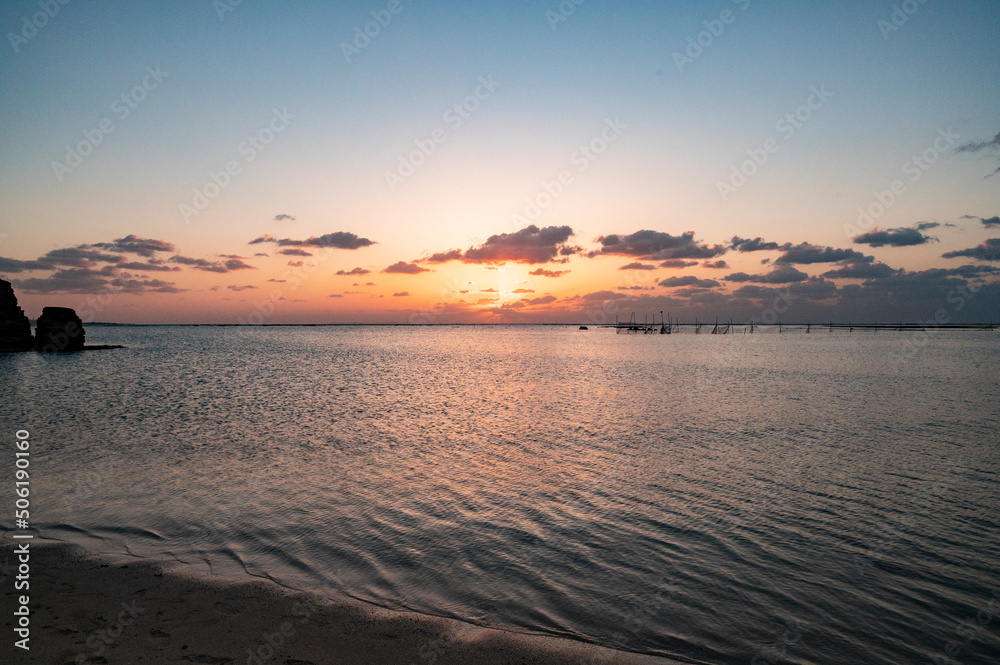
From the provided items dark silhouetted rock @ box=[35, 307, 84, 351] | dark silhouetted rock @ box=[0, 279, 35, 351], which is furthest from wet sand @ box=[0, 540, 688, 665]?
dark silhouetted rock @ box=[35, 307, 84, 351]

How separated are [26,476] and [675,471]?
2470 cm

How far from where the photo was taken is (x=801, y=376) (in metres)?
58.7

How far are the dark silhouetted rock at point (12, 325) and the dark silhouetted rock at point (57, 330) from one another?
7.04 feet

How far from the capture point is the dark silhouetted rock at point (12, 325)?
299ft

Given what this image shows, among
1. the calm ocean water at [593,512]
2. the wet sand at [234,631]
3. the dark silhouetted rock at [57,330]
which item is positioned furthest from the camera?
the dark silhouetted rock at [57,330]

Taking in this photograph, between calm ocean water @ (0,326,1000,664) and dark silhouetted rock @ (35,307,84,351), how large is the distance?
88.1 metres

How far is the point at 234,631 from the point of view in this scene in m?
8.16

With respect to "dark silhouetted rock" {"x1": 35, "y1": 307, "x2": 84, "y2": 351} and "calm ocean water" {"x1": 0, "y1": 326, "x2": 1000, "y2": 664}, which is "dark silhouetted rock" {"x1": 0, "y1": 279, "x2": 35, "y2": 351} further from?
"calm ocean water" {"x1": 0, "y1": 326, "x2": 1000, "y2": 664}

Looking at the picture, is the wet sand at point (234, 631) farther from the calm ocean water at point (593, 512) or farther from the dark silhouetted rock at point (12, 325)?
the dark silhouetted rock at point (12, 325)

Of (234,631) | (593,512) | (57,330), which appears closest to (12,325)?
(57,330)

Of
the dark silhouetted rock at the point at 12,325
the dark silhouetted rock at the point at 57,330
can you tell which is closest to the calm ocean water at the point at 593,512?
the dark silhouetted rock at the point at 12,325

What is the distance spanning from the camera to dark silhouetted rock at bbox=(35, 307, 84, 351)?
332ft

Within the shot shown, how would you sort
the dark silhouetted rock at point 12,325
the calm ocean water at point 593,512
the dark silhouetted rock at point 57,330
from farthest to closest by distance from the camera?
the dark silhouetted rock at point 57,330 < the dark silhouetted rock at point 12,325 < the calm ocean water at point 593,512

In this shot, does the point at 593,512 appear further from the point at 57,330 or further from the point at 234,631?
the point at 57,330
